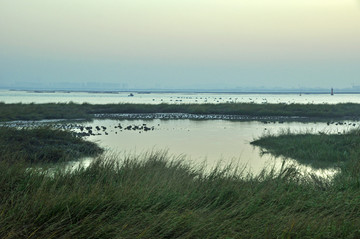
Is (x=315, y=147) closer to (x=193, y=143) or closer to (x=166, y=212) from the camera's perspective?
(x=193, y=143)

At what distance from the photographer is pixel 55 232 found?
482 cm

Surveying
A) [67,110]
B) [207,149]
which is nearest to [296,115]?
[67,110]

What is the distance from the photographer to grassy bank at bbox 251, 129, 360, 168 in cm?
1623

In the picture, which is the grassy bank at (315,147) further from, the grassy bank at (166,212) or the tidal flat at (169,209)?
the grassy bank at (166,212)

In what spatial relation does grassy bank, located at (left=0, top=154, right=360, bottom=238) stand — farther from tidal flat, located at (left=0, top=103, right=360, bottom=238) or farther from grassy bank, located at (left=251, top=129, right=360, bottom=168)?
grassy bank, located at (left=251, top=129, right=360, bottom=168)

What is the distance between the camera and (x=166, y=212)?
5.45 m

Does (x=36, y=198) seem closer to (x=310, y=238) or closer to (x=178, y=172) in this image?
(x=310, y=238)

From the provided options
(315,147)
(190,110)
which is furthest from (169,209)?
(190,110)

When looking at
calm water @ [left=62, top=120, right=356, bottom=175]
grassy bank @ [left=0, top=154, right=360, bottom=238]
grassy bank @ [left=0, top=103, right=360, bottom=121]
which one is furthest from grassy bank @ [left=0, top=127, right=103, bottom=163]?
grassy bank @ [left=0, top=103, right=360, bottom=121]

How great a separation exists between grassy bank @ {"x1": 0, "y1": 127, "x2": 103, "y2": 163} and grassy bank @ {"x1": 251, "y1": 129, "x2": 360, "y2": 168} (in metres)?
8.08

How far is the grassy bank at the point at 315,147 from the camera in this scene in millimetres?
16234

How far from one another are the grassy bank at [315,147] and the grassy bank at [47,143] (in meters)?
8.08

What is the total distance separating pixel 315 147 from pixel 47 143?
11.3 meters

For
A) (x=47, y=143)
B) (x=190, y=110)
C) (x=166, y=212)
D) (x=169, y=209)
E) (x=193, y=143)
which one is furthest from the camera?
(x=190, y=110)
